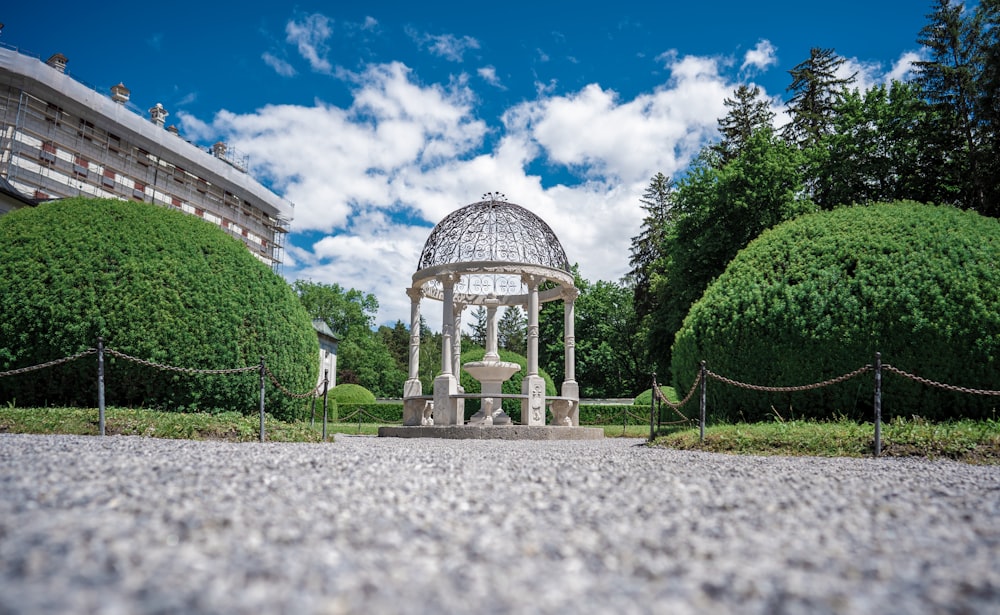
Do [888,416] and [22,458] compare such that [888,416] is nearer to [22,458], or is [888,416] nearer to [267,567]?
[267,567]

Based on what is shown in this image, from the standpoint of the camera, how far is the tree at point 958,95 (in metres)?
22.0

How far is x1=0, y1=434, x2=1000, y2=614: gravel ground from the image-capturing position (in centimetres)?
218

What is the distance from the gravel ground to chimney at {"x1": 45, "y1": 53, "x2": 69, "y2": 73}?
141 ft

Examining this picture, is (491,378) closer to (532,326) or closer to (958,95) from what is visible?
(532,326)

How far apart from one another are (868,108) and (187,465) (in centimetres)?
2636

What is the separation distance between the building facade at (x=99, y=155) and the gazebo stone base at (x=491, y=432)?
16673 millimetres

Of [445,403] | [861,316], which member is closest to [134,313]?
[445,403]

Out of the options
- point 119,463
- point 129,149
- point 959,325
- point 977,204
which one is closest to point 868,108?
point 977,204

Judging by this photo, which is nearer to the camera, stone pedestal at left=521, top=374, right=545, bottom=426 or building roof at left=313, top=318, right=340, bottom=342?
stone pedestal at left=521, top=374, right=545, bottom=426

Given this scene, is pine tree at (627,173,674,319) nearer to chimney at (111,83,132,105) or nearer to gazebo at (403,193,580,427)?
gazebo at (403,193,580,427)

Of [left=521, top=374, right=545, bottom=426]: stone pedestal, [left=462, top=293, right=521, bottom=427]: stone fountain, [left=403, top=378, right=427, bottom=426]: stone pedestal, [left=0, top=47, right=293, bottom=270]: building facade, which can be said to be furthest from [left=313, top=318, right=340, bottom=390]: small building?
[left=521, top=374, right=545, bottom=426]: stone pedestal

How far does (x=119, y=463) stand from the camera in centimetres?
498

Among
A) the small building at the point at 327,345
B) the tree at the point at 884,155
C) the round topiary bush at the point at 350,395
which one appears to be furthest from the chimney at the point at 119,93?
the tree at the point at 884,155

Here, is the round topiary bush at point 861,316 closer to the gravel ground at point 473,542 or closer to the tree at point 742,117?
the gravel ground at point 473,542
